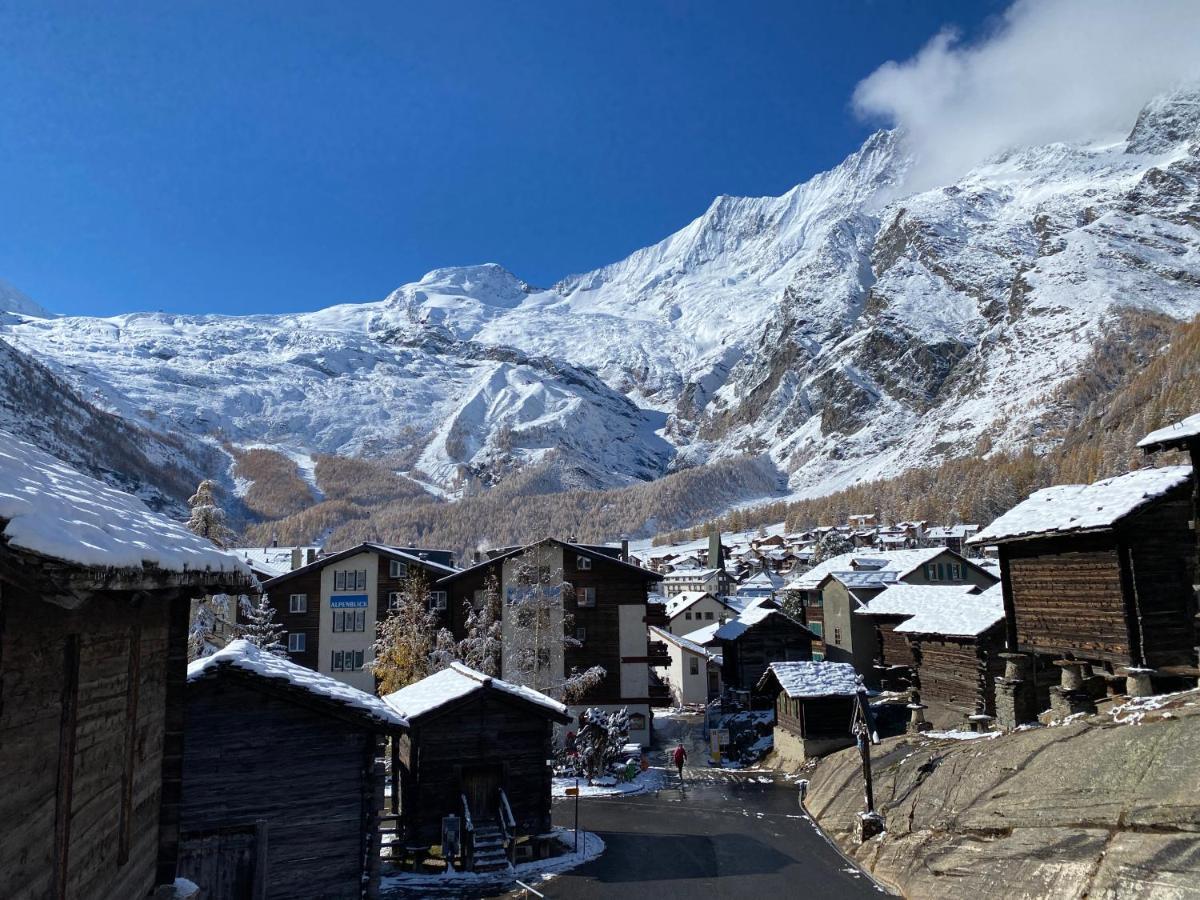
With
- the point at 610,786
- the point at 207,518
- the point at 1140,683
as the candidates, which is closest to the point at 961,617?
the point at 1140,683

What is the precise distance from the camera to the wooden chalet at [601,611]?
4653 cm

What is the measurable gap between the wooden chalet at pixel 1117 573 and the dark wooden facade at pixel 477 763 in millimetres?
15762

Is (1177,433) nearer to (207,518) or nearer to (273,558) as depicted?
(207,518)

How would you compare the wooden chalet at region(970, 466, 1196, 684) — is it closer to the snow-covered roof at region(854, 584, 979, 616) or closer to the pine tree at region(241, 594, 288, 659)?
the snow-covered roof at region(854, 584, 979, 616)

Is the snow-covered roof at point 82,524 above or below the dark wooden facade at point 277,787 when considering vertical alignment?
above

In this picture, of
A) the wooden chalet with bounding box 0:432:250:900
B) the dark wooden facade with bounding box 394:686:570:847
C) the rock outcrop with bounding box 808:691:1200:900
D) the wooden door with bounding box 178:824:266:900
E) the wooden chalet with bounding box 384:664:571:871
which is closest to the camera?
the wooden chalet with bounding box 0:432:250:900

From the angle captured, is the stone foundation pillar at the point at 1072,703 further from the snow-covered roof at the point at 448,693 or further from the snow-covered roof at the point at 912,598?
the snow-covered roof at the point at 912,598

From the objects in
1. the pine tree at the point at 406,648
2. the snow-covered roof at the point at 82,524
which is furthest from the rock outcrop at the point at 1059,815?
the pine tree at the point at 406,648

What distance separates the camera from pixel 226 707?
57.8 ft

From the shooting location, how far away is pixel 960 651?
37.1 m

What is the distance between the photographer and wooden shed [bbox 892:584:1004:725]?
35.0 m

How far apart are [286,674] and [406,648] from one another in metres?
23.4

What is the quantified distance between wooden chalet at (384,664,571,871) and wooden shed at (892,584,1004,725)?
20.2m

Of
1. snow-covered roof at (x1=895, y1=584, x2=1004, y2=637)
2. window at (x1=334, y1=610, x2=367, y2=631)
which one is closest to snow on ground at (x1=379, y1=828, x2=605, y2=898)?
snow-covered roof at (x1=895, y1=584, x2=1004, y2=637)
